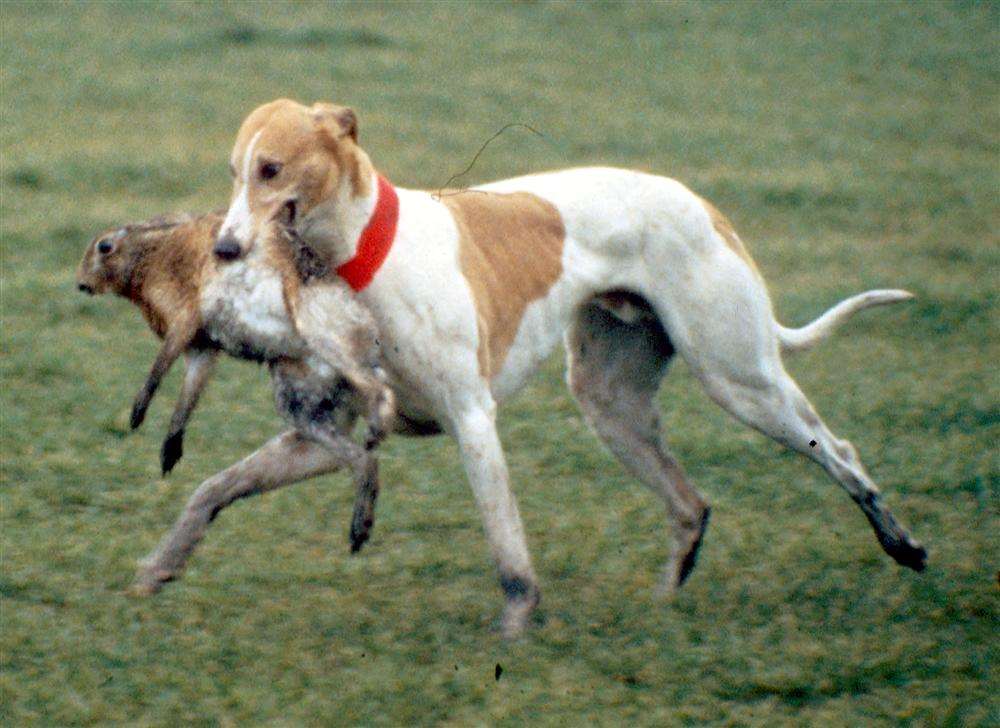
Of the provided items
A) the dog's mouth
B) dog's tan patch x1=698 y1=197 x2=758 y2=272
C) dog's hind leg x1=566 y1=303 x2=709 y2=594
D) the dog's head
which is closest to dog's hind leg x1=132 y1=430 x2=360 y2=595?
the dog's head

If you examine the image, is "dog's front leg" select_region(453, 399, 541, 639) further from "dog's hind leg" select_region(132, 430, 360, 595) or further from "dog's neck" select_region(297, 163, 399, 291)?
"dog's neck" select_region(297, 163, 399, 291)

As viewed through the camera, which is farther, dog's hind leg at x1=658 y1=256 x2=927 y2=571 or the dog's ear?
dog's hind leg at x1=658 y1=256 x2=927 y2=571

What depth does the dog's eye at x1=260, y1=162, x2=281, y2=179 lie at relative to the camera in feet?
16.5

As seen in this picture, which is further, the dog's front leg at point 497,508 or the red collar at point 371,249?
the dog's front leg at point 497,508

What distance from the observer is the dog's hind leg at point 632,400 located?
631 cm

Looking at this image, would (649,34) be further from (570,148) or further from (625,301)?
(625,301)

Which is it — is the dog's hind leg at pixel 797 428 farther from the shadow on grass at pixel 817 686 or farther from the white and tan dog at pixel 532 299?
the shadow on grass at pixel 817 686

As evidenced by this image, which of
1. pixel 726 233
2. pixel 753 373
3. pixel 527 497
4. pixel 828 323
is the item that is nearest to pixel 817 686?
pixel 753 373

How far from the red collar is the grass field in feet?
3.59

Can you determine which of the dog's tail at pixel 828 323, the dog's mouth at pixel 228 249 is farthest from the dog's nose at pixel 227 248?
the dog's tail at pixel 828 323

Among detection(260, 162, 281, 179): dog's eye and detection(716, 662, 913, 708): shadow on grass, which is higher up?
detection(260, 162, 281, 179): dog's eye

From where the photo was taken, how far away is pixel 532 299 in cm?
578

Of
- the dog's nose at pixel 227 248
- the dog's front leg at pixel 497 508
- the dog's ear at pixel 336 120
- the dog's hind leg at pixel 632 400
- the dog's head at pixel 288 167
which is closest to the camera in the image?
the dog's nose at pixel 227 248

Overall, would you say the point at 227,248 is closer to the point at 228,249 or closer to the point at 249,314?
the point at 228,249
